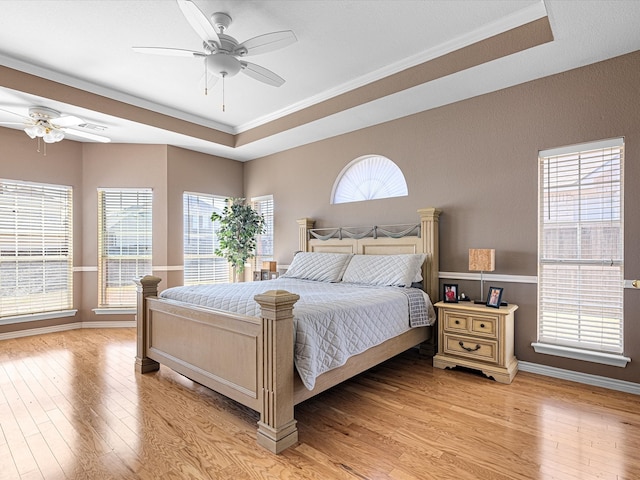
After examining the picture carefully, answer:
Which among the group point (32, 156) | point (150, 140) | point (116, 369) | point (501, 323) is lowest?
point (116, 369)

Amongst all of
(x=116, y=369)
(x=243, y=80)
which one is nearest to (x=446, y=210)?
(x=243, y=80)

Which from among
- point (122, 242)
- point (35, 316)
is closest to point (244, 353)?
point (122, 242)

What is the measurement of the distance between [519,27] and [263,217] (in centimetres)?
415

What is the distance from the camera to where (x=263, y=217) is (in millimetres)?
5746

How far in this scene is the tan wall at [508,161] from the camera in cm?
280

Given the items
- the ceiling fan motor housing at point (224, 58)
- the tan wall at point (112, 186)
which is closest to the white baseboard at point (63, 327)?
the tan wall at point (112, 186)

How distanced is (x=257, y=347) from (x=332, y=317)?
54 centimetres

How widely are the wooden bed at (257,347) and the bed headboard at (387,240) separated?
0.04 feet

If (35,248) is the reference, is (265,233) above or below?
above

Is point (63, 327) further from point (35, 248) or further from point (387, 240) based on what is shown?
point (387, 240)

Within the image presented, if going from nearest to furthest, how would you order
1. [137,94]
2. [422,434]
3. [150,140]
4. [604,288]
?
[422,434]
[604,288]
[137,94]
[150,140]

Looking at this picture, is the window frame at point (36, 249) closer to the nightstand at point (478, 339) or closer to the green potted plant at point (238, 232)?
the green potted plant at point (238, 232)

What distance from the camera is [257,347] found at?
2.13 meters

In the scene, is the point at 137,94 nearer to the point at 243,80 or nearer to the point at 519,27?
the point at 243,80
